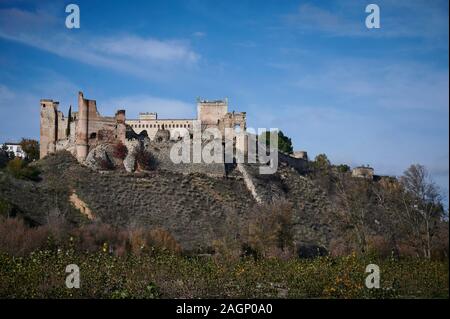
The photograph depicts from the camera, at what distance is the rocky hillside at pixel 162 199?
46.8 metres

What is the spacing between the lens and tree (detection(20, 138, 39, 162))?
73.4m

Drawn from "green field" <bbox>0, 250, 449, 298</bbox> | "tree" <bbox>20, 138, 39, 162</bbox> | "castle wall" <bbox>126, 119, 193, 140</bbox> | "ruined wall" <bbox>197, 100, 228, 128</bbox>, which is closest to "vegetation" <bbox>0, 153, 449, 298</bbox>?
"green field" <bbox>0, 250, 449, 298</bbox>

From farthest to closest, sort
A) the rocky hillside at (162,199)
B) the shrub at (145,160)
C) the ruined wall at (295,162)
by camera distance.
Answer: the ruined wall at (295,162) → the shrub at (145,160) → the rocky hillside at (162,199)

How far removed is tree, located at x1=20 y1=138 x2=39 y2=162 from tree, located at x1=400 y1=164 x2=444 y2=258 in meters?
47.7

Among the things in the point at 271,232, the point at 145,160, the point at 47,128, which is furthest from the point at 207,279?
the point at 47,128

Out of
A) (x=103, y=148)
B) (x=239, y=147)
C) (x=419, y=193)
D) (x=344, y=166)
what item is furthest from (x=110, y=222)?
(x=344, y=166)

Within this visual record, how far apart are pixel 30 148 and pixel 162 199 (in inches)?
1179

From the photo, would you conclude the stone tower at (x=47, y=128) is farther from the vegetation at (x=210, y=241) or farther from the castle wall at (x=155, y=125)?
the castle wall at (x=155, y=125)

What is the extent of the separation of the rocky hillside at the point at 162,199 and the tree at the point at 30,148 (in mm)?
16616

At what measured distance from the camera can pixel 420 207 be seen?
33969mm

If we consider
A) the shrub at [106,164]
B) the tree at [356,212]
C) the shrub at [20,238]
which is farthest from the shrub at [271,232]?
the shrub at [106,164]

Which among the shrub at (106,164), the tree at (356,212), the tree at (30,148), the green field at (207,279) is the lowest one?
the green field at (207,279)

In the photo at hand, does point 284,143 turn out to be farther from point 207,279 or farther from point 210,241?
point 207,279

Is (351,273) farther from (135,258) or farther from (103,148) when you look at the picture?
(103,148)
